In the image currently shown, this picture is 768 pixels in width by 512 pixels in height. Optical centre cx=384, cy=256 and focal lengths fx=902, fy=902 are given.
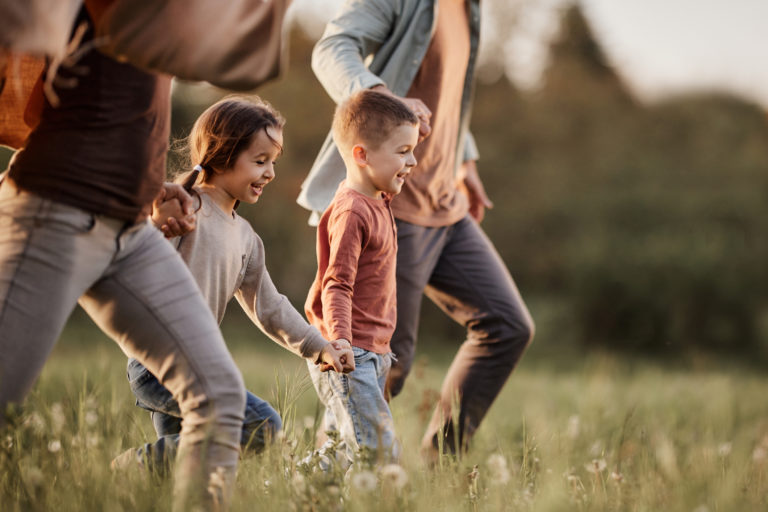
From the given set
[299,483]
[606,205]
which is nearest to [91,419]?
[299,483]

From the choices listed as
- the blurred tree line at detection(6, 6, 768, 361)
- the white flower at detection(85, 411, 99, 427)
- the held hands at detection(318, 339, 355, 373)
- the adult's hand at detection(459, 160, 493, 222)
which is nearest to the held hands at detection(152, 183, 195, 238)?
the held hands at detection(318, 339, 355, 373)

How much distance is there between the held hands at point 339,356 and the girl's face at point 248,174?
57cm

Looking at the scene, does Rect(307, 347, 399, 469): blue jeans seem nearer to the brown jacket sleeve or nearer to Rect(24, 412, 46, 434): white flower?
Rect(24, 412, 46, 434): white flower

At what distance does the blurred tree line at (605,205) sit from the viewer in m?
16.8

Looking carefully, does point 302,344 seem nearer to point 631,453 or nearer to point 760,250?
point 631,453

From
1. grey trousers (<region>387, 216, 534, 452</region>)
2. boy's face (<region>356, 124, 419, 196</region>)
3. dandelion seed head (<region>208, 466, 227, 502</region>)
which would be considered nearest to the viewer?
dandelion seed head (<region>208, 466, 227, 502</region>)

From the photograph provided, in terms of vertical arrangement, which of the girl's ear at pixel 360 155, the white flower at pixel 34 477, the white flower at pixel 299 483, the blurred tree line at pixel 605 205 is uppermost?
the girl's ear at pixel 360 155

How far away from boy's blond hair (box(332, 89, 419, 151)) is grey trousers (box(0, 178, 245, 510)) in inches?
39.5

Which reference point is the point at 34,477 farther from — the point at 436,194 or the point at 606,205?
the point at 606,205

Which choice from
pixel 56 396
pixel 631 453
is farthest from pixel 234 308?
pixel 631 453

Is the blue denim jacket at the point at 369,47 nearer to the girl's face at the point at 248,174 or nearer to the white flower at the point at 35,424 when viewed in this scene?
the girl's face at the point at 248,174

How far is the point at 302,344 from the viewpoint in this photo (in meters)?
3.08

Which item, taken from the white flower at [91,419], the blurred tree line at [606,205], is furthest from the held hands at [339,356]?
the blurred tree line at [606,205]

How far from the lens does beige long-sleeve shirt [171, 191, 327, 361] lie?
2.98 meters
